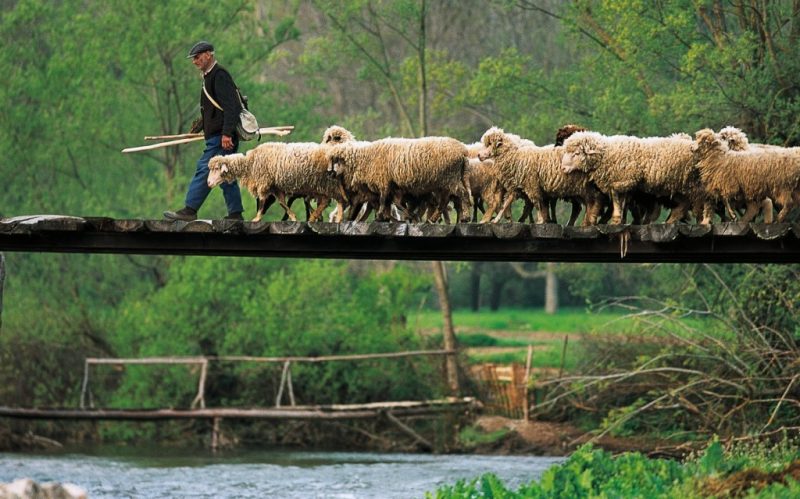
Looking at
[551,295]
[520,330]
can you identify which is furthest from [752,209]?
[551,295]

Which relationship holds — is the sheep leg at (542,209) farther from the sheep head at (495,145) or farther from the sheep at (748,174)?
the sheep at (748,174)

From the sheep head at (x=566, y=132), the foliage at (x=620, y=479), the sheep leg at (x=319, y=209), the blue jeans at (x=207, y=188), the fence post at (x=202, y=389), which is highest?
the sheep head at (x=566, y=132)

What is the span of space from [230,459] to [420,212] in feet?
39.2

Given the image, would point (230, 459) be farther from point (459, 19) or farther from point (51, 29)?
point (459, 19)

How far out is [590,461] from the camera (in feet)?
56.7

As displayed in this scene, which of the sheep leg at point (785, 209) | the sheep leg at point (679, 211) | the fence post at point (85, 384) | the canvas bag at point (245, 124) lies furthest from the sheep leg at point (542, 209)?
the fence post at point (85, 384)

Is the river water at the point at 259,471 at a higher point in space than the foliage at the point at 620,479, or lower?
lower

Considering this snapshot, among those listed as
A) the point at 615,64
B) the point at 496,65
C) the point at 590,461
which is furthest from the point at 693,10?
the point at 590,461

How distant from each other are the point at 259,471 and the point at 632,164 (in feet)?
40.4

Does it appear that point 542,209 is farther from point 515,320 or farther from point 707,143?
point 515,320

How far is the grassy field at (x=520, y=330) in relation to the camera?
1406 inches

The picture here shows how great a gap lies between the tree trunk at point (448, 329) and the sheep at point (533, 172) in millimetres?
15273

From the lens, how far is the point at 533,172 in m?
17.3

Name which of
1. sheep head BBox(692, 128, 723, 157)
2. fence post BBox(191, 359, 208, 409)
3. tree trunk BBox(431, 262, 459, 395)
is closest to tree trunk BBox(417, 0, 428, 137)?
tree trunk BBox(431, 262, 459, 395)
